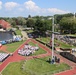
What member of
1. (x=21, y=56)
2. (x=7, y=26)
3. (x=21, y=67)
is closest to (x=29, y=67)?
(x=21, y=67)

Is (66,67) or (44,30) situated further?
(44,30)

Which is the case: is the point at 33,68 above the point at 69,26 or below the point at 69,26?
below

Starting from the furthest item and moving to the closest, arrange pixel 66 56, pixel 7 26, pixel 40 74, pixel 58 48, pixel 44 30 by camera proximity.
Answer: pixel 7 26, pixel 44 30, pixel 58 48, pixel 66 56, pixel 40 74

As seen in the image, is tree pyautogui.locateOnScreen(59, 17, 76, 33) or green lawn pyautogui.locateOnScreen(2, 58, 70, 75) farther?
tree pyautogui.locateOnScreen(59, 17, 76, 33)

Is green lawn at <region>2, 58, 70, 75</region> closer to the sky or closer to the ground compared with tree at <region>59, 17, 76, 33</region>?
closer to the ground

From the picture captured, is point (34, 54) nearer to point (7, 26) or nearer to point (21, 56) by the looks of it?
point (21, 56)

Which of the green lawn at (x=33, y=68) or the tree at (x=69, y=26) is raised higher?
the tree at (x=69, y=26)

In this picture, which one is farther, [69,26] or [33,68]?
[69,26]

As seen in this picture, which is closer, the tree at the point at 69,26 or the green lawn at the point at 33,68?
the green lawn at the point at 33,68
